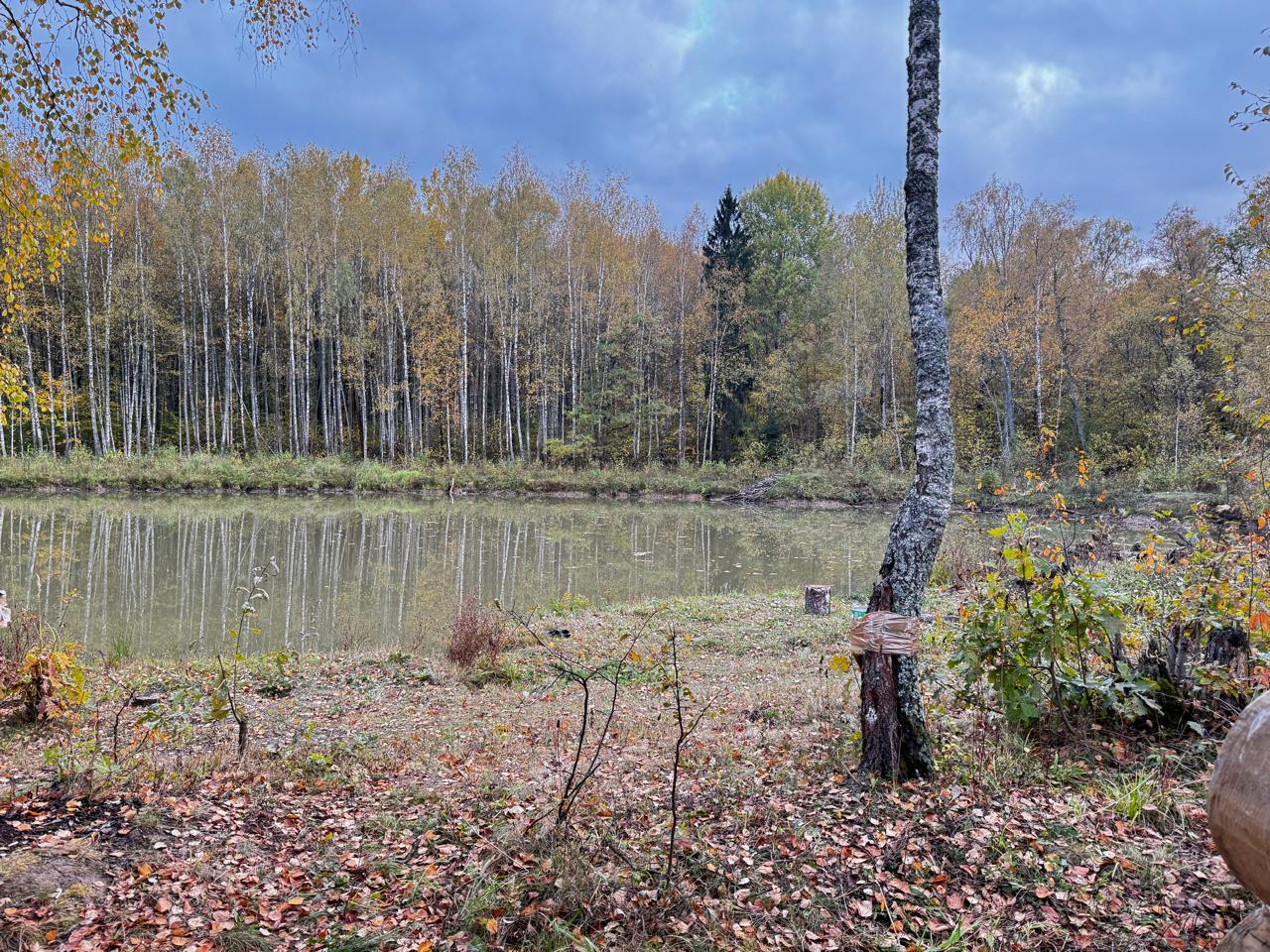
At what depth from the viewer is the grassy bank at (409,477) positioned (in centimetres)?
2361

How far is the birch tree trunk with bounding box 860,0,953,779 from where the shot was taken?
3.17 m

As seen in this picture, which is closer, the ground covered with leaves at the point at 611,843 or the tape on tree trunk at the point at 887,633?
the ground covered with leaves at the point at 611,843

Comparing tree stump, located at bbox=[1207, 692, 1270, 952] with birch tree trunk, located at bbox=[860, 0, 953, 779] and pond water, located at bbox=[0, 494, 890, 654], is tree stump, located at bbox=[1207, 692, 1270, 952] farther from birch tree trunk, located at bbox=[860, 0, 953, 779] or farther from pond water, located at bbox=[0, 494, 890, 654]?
pond water, located at bbox=[0, 494, 890, 654]

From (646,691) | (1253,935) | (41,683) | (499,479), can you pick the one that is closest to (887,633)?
(1253,935)

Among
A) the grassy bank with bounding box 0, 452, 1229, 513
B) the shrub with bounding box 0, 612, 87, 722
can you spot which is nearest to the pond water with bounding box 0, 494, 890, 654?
the shrub with bounding box 0, 612, 87, 722

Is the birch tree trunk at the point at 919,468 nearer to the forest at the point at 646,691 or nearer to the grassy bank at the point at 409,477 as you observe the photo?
the forest at the point at 646,691

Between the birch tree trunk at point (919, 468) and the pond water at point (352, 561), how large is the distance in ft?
17.9

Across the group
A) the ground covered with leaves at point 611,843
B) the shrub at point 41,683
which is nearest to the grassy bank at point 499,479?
the ground covered with leaves at point 611,843

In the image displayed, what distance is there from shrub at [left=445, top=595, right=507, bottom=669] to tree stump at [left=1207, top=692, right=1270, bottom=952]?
6027mm

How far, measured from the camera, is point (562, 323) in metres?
33.8

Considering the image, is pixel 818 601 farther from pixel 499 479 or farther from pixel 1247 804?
pixel 499 479

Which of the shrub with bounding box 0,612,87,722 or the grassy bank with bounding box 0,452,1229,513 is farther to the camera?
the grassy bank with bounding box 0,452,1229,513

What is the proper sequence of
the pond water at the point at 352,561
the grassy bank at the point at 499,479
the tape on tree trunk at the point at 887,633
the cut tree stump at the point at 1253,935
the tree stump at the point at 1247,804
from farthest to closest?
the grassy bank at the point at 499,479
the pond water at the point at 352,561
the tape on tree trunk at the point at 887,633
the cut tree stump at the point at 1253,935
the tree stump at the point at 1247,804

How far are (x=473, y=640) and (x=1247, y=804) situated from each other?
21.5 feet
